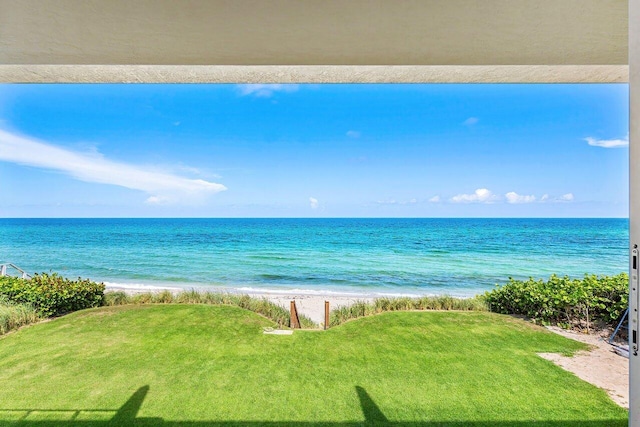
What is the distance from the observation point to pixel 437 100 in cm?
1023

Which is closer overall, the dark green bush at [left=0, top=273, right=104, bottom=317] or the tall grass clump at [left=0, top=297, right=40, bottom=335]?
the tall grass clump at [left=0, top=297, right=40, bottom=335]

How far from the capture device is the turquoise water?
8.18 metres

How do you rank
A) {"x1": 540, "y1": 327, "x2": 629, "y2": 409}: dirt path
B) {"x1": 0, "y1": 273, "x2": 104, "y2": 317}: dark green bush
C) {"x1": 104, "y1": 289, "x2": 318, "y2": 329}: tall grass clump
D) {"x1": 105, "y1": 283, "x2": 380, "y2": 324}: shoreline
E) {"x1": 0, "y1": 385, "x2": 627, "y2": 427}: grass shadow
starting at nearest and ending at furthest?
1. {"x1": 0, "y1": 385, "x2": 627, "y2": 427}: grass shadow
2. {"x1": 540, "y1": 327, "x2": 629, "y2": 409}: dirt path
3. {"x1": 0, "y1": 273, "x2": 104, "y2": 317}: dark green bush
4. {"x1": 104, "y1": 289, "x2": 318, "y2": 329}: tall grass clump
5. {"x1": 105, "y1": 283, "x2": 380, "y2": 324}: shoreline

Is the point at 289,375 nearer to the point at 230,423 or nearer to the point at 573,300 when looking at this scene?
the point at 230,423

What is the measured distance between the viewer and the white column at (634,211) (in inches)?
20.6

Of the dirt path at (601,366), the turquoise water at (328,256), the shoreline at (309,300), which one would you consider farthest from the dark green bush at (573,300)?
the turquoise water at (328,256)

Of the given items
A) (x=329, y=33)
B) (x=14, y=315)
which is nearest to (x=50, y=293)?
(x=14, y=315)

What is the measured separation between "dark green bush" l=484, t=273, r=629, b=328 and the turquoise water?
4257 millimetres

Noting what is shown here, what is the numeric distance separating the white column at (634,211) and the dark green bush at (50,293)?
3.90 meters

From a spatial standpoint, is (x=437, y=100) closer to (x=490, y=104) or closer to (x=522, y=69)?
(x=490, y=104)

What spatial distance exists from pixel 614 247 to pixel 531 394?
1228cm

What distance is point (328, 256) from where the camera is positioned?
11586mm

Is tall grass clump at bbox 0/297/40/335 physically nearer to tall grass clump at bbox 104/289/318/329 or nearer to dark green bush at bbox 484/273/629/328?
tall grass clump at bbox 104/289/318/329

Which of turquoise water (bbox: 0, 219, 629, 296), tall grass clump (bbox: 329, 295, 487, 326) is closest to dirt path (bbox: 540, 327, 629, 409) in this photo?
tall grass clump (bbox: 329, 295, 487, 326)
